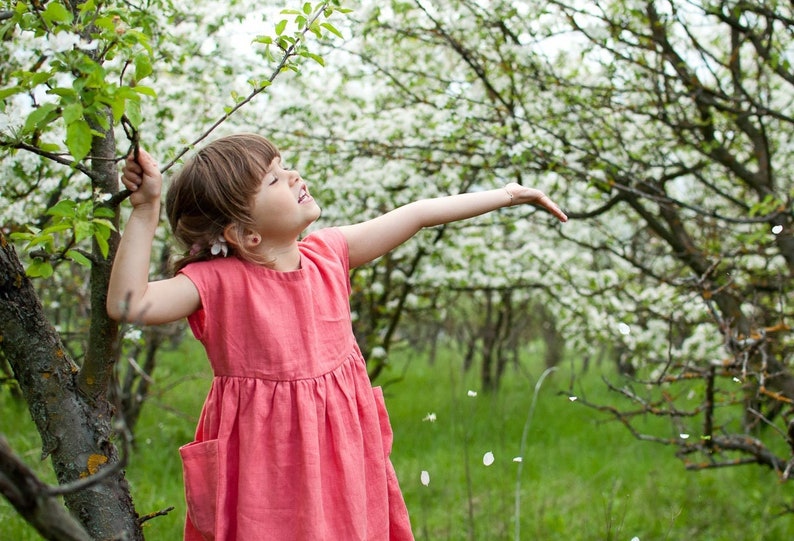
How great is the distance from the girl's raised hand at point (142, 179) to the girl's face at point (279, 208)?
31 cm

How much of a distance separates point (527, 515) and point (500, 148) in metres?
2.19

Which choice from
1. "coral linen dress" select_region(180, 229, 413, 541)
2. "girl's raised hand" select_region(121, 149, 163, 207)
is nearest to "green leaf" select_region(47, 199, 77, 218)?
"girl's raised hand" select_region(121, 149, 163, 207)

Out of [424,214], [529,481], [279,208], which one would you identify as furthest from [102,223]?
[529,481]

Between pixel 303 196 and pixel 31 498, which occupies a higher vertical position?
pixel 303 196

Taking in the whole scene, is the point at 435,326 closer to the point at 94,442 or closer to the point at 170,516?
the point at 170,516

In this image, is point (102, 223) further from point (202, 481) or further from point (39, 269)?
point (202, 481)

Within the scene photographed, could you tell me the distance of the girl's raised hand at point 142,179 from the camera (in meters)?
1.55

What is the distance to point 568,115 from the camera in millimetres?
4723

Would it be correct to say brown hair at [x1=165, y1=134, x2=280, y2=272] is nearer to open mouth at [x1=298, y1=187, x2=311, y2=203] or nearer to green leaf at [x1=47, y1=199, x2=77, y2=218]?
open mouth at [x1=298, y1=187, x2=311, y2=203]

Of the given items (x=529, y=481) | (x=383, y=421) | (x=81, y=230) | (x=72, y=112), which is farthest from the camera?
(x=529, y=481)

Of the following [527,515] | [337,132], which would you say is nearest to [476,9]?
[337,132]

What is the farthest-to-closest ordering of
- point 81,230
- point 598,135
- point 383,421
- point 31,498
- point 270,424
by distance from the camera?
1. point 598,135
2. point 383,421
3. point 270,424
4. point 81,230
5. point 31,498

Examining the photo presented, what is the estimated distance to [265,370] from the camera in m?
1.81

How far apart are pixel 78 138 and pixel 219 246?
0.55 metres
